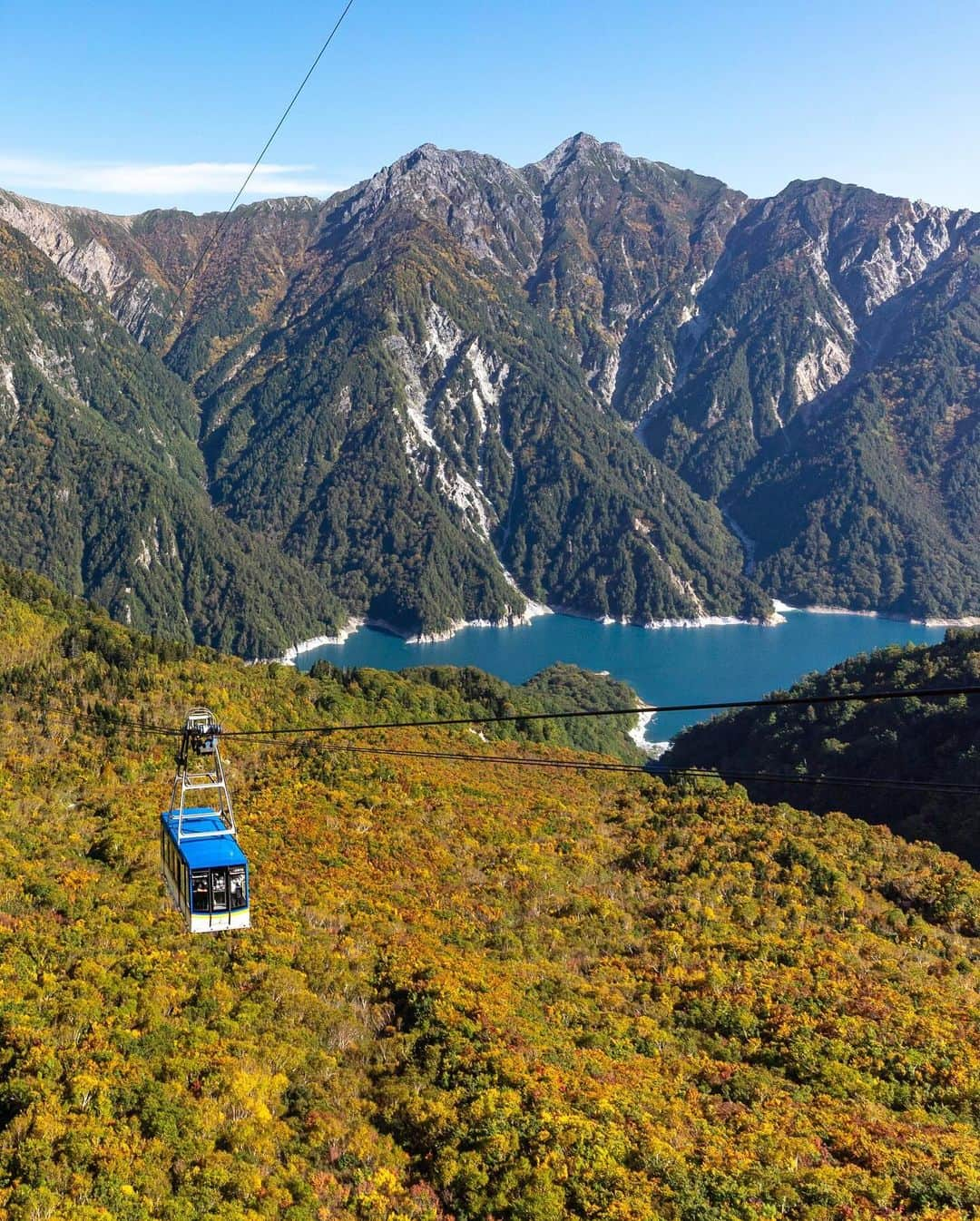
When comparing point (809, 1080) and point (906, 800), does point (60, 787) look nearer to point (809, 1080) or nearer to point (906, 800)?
point (809, 1080)

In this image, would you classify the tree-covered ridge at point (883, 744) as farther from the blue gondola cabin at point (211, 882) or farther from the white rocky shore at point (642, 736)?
the blue gondola cabin at point (211, 882)

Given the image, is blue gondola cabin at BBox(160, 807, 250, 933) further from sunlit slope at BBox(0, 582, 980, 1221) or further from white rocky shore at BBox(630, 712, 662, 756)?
white rocky shore at BBox(630, 712, 662, 756)

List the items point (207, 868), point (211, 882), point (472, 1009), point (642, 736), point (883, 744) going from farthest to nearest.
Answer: point (642, 736) → point (883, 744) → point (472, 1009) → point (211, 882) → point (207, 868)

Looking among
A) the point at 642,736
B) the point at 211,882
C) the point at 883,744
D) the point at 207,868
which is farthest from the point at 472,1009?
the point at 642,736

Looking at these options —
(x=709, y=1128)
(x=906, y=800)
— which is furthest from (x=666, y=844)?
(x=906, y=800)

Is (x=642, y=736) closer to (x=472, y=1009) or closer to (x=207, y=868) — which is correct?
(x=472, y=1009)

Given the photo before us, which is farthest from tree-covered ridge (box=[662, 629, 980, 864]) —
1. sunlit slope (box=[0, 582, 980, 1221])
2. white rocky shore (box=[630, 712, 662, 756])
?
white rocky shore (box=[630, 712, 662, 756])
